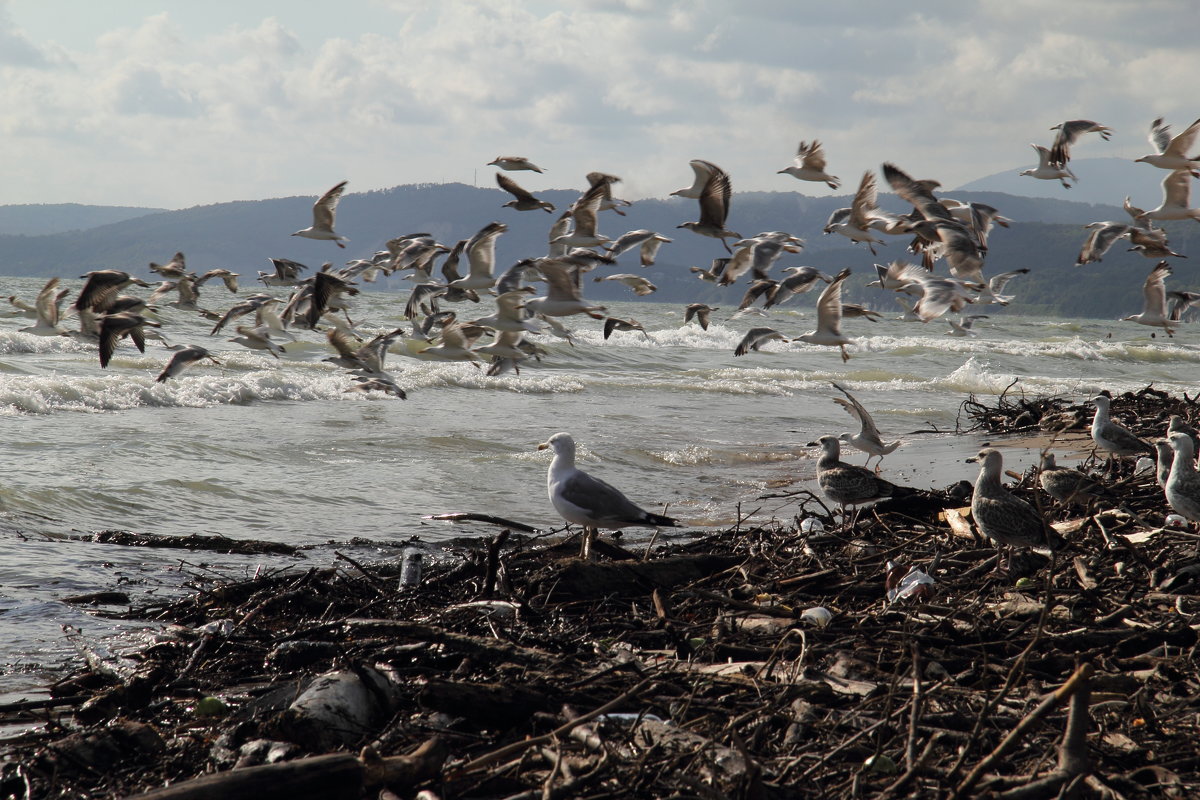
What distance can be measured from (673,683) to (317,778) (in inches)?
47.1

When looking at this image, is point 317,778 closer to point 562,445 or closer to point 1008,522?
point 1008,522

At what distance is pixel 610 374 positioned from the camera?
25.5 meters

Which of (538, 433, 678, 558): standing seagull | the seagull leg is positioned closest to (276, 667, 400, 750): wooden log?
the seagull leg

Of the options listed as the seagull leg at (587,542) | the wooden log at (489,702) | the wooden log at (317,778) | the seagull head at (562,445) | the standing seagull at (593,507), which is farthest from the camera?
the seagull head at (562,445)

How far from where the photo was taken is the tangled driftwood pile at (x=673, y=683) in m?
2.80

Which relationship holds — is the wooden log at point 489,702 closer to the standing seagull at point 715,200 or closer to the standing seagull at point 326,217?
the standing seagull at point 715,200

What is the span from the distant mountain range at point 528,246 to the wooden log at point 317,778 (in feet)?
290

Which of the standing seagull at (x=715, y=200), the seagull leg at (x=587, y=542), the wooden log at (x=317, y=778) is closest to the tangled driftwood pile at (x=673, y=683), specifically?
the wooden log at (x=317, y=778)

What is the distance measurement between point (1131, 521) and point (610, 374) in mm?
20079

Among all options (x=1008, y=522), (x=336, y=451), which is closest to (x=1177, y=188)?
(x=1008, y=522)

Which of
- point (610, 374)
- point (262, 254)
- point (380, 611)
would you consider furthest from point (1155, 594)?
point (262, 254)

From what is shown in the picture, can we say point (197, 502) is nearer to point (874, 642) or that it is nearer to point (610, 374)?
point (874, 642)

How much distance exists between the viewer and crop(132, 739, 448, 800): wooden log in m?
2.68

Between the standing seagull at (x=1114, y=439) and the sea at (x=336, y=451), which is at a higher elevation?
the standing seagull at (x=1114, y=439)
